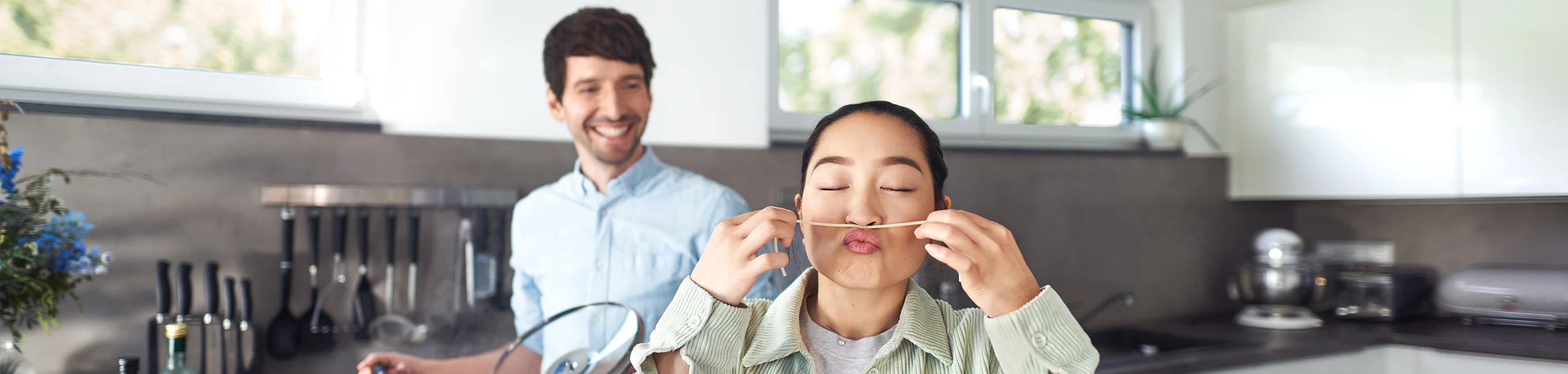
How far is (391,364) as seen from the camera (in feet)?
4.72

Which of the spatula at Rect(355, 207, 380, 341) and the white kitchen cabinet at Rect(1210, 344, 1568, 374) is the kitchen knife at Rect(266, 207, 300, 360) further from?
the white kitchen cabinet at Rect(1210, 344, 1568, 374)

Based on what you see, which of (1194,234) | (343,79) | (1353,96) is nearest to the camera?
(343,79)

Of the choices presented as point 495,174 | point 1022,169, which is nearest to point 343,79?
point 495,174

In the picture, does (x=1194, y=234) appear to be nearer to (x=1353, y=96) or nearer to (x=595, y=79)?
(x=1353, y=96)

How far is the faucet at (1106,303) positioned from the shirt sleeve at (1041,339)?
1.86 metres

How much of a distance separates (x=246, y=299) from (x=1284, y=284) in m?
2.69

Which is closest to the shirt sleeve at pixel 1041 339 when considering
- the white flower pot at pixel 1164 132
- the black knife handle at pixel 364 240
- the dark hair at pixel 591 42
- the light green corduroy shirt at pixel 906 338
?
the light green corduroy shirt at pixel 906 338

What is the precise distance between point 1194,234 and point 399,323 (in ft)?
8.13

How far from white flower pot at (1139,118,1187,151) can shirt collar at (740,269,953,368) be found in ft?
7.62

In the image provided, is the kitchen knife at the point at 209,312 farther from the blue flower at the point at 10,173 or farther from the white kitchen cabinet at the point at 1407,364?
the white kitchen cabinet at the point at 1407,364

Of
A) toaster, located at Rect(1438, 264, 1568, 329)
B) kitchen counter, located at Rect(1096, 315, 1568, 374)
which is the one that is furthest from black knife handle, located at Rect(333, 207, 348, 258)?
toaster, located at Rect(1438, 264, 1568, 329)

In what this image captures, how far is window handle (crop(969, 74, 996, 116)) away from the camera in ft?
9.30

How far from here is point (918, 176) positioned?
912 millimetres

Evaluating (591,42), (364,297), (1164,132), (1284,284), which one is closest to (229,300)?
(364,297)
